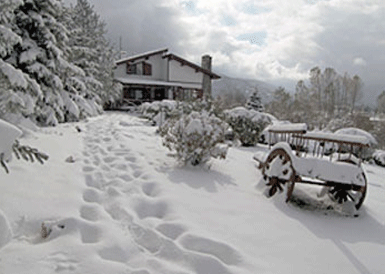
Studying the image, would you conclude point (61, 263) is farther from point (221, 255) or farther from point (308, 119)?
point (308, 119)

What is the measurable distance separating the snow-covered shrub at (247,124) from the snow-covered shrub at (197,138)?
5.39 meters

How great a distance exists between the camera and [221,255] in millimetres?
2699

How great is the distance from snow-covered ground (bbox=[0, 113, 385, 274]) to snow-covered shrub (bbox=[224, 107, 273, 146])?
5761 millimetres

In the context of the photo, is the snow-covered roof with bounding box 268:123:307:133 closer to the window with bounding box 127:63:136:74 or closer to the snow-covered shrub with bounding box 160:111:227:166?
the snow-covered shrub with bounding box 160:111:227:166

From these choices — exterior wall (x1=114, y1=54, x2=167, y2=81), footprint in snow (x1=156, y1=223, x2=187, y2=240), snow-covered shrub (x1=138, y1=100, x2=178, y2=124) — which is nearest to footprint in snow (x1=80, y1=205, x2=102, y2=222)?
footprint in snow (x1=156, y1=223, x2=187, y2=240)

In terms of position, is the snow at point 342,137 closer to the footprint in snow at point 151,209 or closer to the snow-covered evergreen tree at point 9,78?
the footprint in snow at point 151,209

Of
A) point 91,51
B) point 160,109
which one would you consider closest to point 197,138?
point 160,109

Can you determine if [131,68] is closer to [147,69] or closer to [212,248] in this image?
[147,69]

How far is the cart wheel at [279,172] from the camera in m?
4.45

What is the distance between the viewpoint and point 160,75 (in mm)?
33031

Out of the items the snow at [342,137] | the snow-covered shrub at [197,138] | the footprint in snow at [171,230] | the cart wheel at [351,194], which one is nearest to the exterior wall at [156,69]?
the snow-covered shrub at [197,138]

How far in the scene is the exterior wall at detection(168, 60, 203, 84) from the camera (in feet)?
108

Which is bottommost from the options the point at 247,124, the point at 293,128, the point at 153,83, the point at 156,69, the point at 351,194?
the point at 351,194

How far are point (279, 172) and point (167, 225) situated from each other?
2417 millimetres
